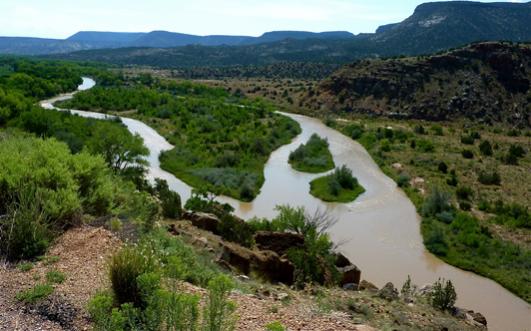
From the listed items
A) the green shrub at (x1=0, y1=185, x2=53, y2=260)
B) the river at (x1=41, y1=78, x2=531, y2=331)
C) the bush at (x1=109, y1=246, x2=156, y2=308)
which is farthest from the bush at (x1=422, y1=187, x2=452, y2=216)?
the bush at (x1=109, y1=246, x2=156, y2=308)

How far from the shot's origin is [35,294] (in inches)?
276

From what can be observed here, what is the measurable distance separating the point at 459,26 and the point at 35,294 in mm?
179644

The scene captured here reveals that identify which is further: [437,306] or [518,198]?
[518,198]

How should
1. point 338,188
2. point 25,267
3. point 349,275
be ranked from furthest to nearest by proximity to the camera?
1. point 338,188
2. point 349,275
3. point 25,267

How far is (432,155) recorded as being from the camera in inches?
1804

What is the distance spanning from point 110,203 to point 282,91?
8850 cm

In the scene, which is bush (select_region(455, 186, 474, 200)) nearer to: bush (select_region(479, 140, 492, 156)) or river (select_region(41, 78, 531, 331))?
river (select_region(41, 78, 531, 331))

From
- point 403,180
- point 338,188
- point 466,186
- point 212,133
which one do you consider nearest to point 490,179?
point 466,186

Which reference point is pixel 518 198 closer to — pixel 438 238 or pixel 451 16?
pixel 438 238

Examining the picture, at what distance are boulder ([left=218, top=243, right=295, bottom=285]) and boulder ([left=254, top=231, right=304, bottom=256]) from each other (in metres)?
1.79

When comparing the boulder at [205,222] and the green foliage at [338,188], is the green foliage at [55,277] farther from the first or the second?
the green foliage at [338,188]

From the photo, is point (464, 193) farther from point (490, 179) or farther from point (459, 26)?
point (459, 26)

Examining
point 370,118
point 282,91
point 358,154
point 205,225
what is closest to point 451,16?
point 282,91

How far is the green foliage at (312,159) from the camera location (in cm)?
4301
